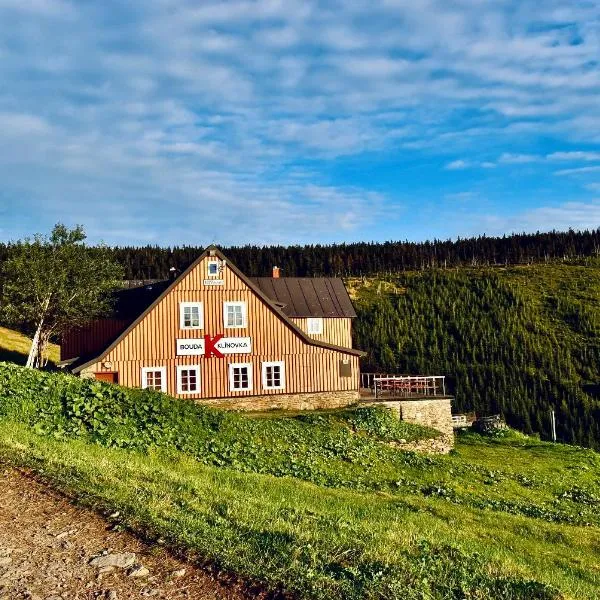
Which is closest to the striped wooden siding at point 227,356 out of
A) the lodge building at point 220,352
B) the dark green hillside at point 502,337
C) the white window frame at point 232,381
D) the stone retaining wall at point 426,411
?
the lodge building at point 220,352

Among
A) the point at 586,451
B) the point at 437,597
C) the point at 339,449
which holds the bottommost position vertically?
the point at 586,451

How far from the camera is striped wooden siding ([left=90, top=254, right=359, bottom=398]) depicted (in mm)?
34281

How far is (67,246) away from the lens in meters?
40.3

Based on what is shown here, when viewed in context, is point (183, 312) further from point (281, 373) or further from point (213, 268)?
point (281, 373)

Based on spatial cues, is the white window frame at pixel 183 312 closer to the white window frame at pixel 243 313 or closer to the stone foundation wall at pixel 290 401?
the white window frame at pixel 243 313

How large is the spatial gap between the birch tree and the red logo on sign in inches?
352

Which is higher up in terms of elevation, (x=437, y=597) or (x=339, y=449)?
(x=437, y=597)

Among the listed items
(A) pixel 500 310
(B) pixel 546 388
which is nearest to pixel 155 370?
(B) pixel 546 388

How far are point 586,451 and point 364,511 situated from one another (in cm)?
2868

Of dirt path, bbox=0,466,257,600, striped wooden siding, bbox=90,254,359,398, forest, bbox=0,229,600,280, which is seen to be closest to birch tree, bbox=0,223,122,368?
striped wooden siding, bbox=90,254,359,398

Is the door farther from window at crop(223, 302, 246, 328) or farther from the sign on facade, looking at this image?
window at crop(223, 302, 246, 328)

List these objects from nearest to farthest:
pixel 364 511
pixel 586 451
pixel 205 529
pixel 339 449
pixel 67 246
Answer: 1. pixel 205 529
2. pixel 364 511
3. pixel 339 449
4. pixel 586 451
5. pixel 67 246

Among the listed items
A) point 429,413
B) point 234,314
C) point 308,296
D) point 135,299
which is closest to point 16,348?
point 135,299

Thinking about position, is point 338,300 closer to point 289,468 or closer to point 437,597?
point 289,468
